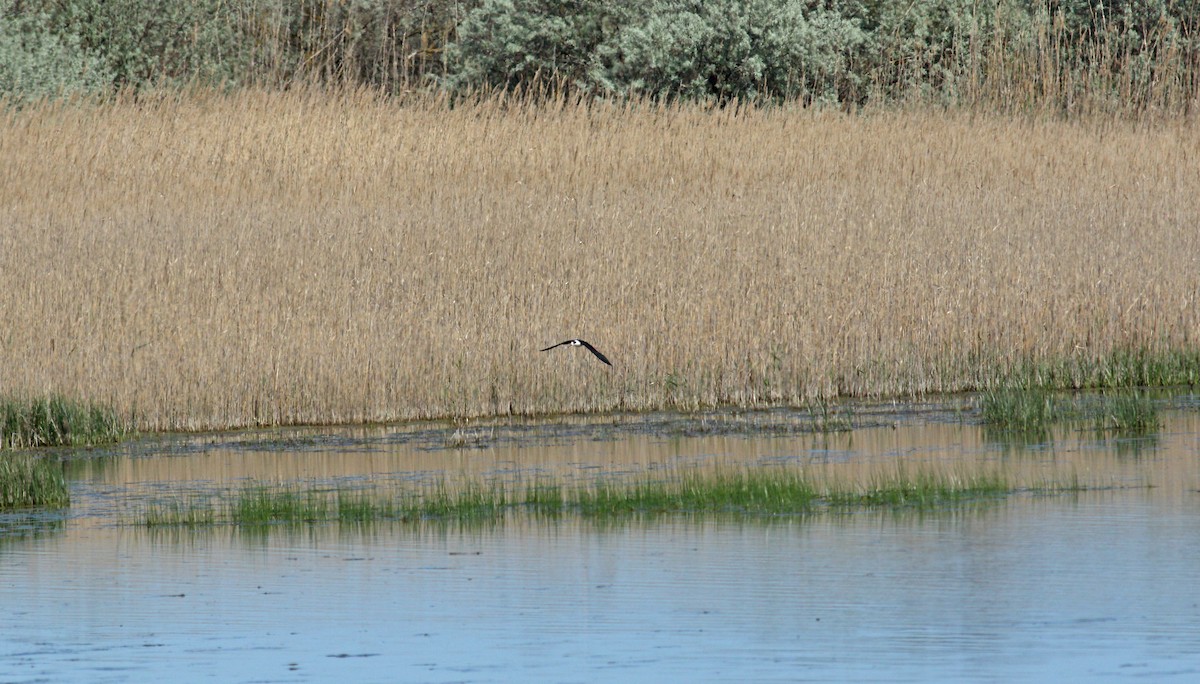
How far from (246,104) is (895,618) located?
1603 cm

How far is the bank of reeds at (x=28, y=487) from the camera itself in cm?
944

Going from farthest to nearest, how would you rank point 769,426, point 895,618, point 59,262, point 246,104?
point 246,104, point 59,262, point 769,426, point 895,618

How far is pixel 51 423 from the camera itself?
11.8 m

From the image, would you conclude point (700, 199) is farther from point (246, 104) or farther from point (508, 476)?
point (508, 476)

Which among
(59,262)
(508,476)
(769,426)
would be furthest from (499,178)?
(508,476)

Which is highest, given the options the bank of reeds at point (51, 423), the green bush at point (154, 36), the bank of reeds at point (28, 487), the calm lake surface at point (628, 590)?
the green bush at point (154, 36)

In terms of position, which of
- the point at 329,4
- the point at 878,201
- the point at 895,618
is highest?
the point at 329,4

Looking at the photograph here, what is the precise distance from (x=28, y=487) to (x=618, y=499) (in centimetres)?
312

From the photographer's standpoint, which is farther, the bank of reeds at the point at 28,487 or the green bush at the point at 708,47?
the green bush at the point at 708,47

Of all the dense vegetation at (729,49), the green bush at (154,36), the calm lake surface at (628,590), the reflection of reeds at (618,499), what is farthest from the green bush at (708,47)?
the calm lake surface at (628,590)

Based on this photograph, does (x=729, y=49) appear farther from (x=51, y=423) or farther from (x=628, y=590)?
(x=628, y=590)

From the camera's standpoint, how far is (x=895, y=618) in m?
6.52

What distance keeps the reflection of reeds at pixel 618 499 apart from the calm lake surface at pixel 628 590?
7.8 inches

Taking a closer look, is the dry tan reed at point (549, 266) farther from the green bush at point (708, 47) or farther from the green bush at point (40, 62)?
the green bush at point (708, 47)
